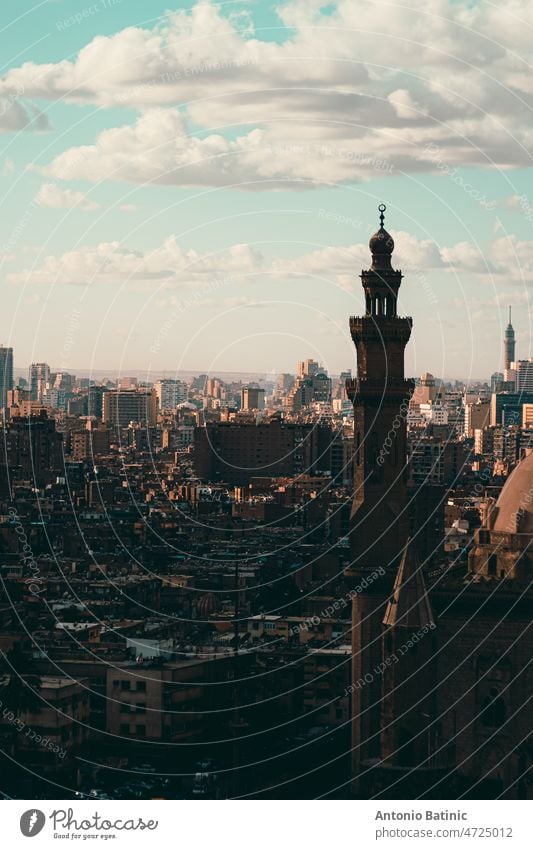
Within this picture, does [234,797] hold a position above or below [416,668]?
below

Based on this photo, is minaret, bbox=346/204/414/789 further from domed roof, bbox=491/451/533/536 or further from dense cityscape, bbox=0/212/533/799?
domed roof, bbox=491/451/533/536

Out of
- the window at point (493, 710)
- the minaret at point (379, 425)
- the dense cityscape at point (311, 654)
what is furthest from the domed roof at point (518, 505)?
the window at point (493, 710)

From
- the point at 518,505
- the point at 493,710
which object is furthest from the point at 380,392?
the point at 493,710

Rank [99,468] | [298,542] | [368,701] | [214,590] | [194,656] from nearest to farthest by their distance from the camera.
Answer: [368,701] → [194,656] → [214,590] → [298,542] → [99,468]

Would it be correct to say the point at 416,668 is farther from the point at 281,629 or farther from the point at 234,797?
the point at 281,629

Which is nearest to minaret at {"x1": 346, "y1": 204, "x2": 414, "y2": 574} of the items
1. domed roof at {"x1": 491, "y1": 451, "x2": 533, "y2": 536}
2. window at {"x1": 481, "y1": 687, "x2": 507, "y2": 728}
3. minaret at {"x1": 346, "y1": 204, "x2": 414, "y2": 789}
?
minaret at {"x1": 346, "y1": 204, "x2": 414, "y2": 789}

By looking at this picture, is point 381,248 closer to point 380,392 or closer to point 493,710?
point 380,392

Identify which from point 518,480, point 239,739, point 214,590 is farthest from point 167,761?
point 214,590
